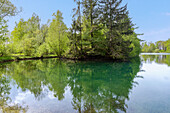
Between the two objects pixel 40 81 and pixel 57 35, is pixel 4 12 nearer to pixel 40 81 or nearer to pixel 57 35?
pixel 40 81

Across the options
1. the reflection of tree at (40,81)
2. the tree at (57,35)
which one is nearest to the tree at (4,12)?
the reflection of tree at (40,81)

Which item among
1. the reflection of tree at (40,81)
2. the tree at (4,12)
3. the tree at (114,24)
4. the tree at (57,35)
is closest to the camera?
the reflection of tree at (40,81)

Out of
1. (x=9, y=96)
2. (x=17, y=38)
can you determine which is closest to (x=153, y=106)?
(x=9, y=96)

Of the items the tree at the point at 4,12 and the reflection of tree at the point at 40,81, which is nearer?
the reflection of tree at the point at 40,81

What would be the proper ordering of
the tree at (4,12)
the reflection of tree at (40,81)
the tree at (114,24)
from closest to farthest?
the reflection of tree at (40,81), the tree at (4,12), the tree at (114,24)

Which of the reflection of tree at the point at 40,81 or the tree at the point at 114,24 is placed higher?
the tree at the point at 114,24

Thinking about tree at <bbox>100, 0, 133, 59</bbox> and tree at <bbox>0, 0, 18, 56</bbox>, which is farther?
tree at <bbox>100, 0, 133, 59</bbox>

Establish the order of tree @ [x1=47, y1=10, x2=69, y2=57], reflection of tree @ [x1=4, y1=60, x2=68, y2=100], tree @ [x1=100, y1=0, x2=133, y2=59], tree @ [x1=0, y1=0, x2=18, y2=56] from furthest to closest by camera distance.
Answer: tree @ [x1=47, y1=10, x2=69, y2=57] → tree @ [x1=100, y1=0, x2=133, y2=59] → tree @ [x1=0, y1=0, x2=18, y2=56] → reflection of tree @ [x1=4, y1=60, x2=68, y2=100]

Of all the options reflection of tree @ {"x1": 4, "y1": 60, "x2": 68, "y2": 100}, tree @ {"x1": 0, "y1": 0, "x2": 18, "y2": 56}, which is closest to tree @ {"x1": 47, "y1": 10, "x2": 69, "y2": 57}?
tree @ {"x1": 0, "y1": 0, "x2": 18, "y2": 56}

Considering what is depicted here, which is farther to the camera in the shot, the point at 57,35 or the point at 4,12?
the point at 57,35

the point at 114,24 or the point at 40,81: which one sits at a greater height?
the point at 114,24

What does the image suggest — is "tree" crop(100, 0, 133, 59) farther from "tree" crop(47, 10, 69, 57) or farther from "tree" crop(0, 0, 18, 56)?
"tree" crop(0, 0, 18, 56)

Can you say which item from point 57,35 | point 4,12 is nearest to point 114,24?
point 57,35

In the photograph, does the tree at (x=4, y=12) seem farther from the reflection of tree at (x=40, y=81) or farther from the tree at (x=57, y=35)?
the tree at (x=57, y=35)
